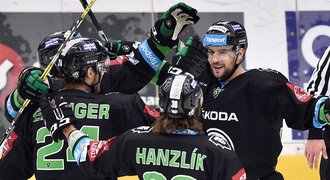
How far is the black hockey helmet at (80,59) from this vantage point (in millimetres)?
3371

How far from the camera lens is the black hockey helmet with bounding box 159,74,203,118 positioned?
2.96 metres

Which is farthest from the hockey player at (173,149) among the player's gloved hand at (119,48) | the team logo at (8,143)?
the player's gloved hand at (119,48)

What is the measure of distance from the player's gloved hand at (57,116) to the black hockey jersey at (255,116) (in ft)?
2.34

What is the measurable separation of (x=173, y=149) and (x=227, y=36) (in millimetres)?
871

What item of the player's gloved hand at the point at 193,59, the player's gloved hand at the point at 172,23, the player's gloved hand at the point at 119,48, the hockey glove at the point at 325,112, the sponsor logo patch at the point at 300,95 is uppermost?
the player's gloved hand at the point at 172,23

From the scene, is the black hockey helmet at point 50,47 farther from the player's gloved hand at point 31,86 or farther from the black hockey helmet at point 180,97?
the black hockey helmet at point 180,97

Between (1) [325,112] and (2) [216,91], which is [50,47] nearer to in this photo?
(2) [216,91]

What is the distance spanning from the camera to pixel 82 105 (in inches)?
131

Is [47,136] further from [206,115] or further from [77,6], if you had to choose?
[77,6]

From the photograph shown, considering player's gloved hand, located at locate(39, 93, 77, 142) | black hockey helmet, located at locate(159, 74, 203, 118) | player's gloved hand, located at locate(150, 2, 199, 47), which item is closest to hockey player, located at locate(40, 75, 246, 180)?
black hockey helmet, located at locate(159, 74, 203, 118)

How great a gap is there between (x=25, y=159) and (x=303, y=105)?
1.16m

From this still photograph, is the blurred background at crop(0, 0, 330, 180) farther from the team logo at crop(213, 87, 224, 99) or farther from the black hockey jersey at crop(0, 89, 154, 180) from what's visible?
the black hockey jersey at crop(0, 89, 154, 180)

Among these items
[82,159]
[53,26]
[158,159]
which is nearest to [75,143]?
[82,159]

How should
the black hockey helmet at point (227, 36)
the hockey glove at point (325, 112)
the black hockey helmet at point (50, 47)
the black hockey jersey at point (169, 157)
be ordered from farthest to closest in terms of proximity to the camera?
the black hockey helmet at point (50, 47) < the black hockey helmet at point (227, 36) < the hockey glove at point (325, 112) < the black hockey jersey at point (169, 157)
